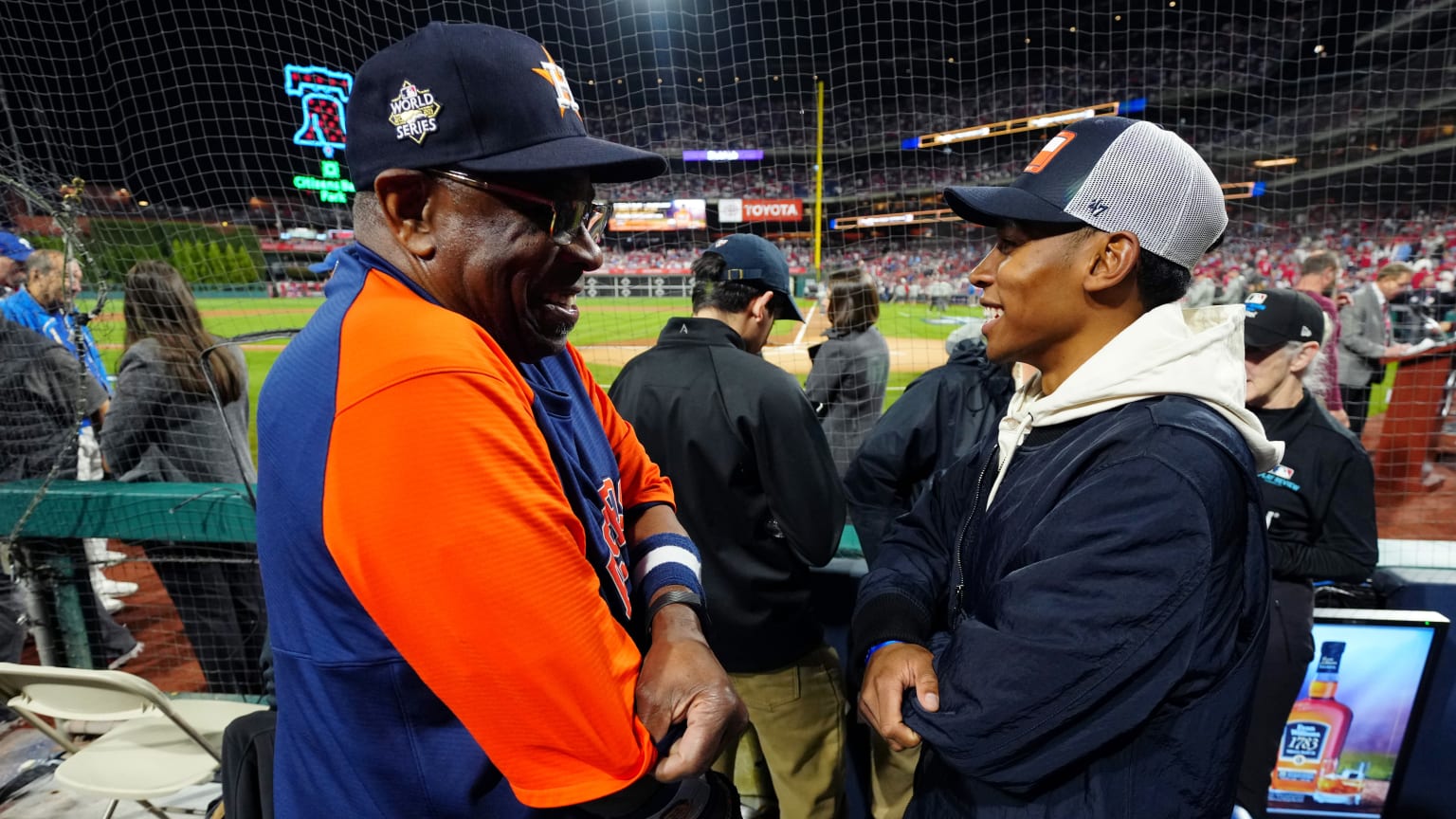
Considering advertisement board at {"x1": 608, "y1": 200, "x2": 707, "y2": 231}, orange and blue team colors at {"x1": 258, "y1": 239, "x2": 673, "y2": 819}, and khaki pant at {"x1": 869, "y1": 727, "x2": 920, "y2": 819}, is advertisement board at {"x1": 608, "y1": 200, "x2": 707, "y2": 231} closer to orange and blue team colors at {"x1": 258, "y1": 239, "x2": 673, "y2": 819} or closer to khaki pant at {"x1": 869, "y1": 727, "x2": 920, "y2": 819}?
khaki pant at {"x1": 869, "y1": 727, "x2": 920, "y2": 819}

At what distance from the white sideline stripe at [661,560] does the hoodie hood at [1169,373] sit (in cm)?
63

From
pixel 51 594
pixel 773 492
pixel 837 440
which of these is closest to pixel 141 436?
pixel 51 594

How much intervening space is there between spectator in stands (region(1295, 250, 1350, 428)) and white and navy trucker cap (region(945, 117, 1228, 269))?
199 inches

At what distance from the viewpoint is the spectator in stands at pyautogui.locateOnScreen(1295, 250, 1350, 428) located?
5.12m

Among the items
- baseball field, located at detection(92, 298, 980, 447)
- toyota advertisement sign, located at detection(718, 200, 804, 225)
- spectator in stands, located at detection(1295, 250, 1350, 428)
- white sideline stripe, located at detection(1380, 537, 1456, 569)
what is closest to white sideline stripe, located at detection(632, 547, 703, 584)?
white sideline stripe, located at detection(1380, 537, 1456, 569)

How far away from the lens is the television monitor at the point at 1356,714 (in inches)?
94.0

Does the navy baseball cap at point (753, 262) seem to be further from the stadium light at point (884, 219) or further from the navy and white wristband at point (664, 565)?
the stadium light at point (884, 219)

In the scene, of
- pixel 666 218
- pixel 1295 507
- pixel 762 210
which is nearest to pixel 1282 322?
pixel 1295 507

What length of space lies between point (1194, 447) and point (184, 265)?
17.2m

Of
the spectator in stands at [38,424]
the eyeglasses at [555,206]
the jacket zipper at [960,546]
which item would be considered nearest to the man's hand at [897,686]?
the jacket zipper at [960,546]

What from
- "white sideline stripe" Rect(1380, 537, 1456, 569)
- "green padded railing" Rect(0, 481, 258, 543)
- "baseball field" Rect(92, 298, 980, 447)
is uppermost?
"green padded railing" Rect(0, 481, 258, 543)

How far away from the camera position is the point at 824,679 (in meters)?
2.61

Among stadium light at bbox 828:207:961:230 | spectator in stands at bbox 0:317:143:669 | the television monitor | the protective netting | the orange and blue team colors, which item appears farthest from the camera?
stadium light at bbox 828:207:961:230

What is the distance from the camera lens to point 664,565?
3.93 ft
